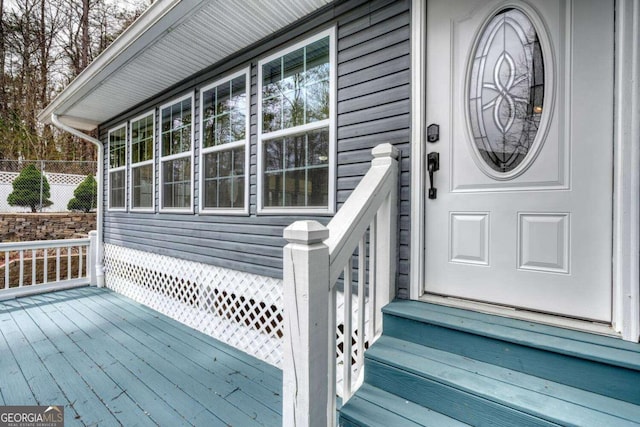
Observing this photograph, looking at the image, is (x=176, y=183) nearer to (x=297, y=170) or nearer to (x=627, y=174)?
(x=297, y=170)

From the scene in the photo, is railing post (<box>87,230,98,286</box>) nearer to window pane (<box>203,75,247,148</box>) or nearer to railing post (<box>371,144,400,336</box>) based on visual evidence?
window pane (<box>203,75,247,148</box>)

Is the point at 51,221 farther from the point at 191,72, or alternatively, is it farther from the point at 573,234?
the point at 573,234

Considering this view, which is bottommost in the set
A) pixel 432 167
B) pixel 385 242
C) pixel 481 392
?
pixel 481 392

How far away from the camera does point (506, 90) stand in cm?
165

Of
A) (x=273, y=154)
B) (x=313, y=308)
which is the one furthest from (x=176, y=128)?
(x=313, y=308)

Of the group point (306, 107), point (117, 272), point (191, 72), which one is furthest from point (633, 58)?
point (117, 272)

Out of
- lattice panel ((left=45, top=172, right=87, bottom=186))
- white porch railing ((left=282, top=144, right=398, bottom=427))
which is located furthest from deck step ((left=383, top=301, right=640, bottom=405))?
lattice panel ((left=45, top=172, right=87, bottom=186))

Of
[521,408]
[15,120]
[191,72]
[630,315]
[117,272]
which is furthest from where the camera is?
[15,120]

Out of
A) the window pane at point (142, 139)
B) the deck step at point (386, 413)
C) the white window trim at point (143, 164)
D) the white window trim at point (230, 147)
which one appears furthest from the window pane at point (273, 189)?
the window pane at point (142, 139)

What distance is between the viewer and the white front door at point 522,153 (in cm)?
139

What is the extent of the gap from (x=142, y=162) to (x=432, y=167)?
4493 mm

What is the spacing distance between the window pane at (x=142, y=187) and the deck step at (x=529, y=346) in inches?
165

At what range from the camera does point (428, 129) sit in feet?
6.16

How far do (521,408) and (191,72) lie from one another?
4.18 metres
